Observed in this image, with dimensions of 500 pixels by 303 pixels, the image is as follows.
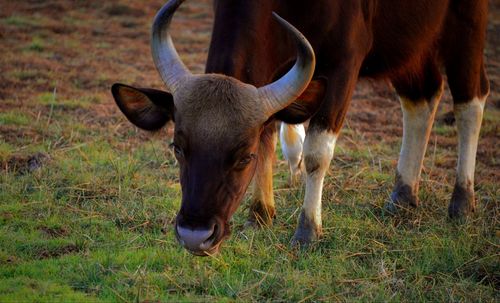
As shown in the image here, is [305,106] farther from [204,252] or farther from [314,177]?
[204,252]

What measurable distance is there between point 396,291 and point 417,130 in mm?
2496

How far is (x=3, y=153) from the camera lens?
7.56 m

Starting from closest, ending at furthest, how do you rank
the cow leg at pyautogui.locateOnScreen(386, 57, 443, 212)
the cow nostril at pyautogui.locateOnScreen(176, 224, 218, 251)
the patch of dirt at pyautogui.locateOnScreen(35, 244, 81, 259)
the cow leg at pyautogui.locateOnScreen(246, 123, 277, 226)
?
the cow nostril at pyautogui.locateOnScreen(176, 224, 218, 251)
the patch of dirt at pyautogui.locateOnScreen(35, 244, 81, 259)
the cow leg at pyautogui.locateOnScreen(246, 123, 277, 226)
the cow leg at pyautogui.locateOnScreen(386, 57, 443, 212)

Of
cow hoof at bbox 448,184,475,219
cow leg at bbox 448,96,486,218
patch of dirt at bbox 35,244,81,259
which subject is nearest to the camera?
patch of dirt at bbox 35,244,81,259

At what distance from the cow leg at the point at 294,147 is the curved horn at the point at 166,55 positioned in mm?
2436

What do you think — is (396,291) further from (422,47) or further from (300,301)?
(422,47)

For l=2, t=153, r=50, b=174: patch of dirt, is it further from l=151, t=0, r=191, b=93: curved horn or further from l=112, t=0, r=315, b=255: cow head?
l=151, t=0, r=191, b=93: curved horn

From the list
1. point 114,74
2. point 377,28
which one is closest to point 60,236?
point 377,28

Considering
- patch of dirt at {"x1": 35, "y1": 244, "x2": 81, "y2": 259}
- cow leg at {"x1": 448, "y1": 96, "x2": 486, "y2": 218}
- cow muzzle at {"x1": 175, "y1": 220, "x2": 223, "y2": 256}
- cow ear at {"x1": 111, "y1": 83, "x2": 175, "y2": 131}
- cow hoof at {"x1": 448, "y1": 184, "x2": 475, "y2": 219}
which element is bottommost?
cow hoof at {"x1": 448, "y1": 184, "x2": 475, "y2": 219}

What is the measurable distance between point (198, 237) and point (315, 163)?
157 cm

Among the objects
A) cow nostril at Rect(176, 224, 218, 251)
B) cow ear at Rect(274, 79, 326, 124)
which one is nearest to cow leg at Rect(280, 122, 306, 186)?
cow ear at Rect(274, 79, 326, 124)

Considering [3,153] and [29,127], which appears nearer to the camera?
[3,153]

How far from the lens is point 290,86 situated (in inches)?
196

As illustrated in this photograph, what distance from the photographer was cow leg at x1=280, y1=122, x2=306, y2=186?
7359mm
